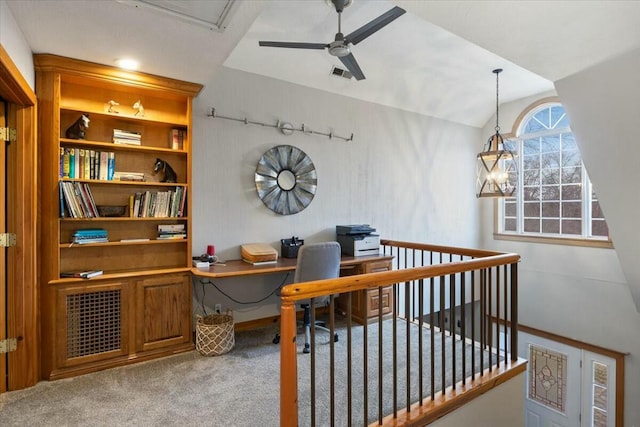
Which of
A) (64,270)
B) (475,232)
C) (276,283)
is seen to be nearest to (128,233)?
(64,270)

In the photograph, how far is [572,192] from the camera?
16.4 feet

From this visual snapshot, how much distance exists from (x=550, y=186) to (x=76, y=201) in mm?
6063

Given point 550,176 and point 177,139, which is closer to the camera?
point 177,139

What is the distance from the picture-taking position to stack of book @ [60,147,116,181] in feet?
8.54

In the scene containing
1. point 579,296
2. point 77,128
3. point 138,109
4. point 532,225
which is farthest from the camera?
point 532,225

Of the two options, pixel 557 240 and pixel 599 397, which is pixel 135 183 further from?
pixel 599 397

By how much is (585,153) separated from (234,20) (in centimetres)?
279

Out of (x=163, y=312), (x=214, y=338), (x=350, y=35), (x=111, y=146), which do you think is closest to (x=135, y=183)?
(x=111, y=146)

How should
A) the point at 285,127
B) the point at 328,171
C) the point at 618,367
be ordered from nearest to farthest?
1. the point at 285,127
2. the point at 328,171
3. the point at 618,367

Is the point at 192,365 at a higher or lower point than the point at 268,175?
lower

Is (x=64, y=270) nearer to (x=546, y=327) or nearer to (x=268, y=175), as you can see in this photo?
(x=268, y=175)

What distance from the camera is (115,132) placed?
9.23ft

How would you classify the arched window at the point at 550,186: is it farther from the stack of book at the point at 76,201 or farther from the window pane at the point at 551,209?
the stack of book at the point at 76,201

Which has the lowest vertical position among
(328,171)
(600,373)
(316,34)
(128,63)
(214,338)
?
(600,373)
